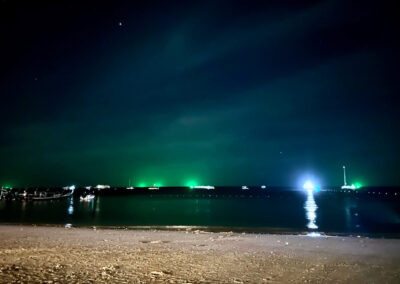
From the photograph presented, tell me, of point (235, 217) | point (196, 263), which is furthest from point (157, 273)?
point (235, 217)

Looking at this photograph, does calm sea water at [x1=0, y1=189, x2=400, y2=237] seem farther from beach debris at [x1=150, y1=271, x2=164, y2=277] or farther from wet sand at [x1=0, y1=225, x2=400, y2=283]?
beach debris at [x1=150, y1=271, x2=164, y2=277]

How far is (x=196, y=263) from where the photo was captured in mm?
13555

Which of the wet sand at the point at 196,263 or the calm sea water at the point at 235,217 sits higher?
the wet sand at the point at 196,263

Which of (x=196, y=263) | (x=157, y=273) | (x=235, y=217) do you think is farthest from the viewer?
(x=235, y=217)

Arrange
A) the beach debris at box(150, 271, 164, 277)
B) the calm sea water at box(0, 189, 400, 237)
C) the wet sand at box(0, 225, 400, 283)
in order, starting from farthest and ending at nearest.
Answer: the calm sea water at box(0, 189, 400, 237) → the beach debris at box(150, 271, 164, 277) → the wet sand at box(0, 225, 400, 283)

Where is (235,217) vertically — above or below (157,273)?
below

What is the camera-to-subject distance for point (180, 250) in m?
17.0

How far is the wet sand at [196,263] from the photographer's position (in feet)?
36.5

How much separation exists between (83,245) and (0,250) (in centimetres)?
410

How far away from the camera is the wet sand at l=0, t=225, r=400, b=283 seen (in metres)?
11.1

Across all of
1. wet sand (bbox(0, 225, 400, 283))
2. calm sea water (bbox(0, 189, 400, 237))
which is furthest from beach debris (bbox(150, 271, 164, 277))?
calm sea water (bbox(0, 189, 400, 237))

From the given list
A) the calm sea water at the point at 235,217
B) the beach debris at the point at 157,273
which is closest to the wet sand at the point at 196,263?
the beach debris at the point at 157,273

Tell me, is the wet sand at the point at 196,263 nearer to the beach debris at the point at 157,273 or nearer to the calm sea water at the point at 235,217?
the beach debris at the point at 157,273

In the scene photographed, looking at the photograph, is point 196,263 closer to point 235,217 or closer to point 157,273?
point 157,273
